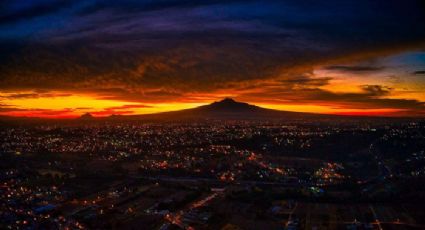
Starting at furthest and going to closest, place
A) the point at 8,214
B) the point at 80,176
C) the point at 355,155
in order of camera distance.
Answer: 1. the point at 355,155
2. the point at 80,176
3. the point at 8,214

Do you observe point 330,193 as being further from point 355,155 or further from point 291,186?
point 355,155

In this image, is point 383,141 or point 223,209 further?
point 383,141

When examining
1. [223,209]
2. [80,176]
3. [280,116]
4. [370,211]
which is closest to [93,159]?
[80,176]

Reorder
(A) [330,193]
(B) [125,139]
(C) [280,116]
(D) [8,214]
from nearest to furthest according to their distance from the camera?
(D) [8,214], (A) [330,193], (B) [125,139], (C) [280,116]

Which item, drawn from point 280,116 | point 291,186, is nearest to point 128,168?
point 291,186

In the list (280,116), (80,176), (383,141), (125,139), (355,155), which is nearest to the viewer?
(80,176)

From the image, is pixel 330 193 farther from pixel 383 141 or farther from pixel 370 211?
pixel 383 141
